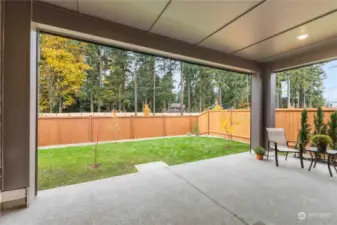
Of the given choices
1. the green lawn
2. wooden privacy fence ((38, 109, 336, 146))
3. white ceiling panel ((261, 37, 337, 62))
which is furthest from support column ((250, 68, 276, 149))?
the green lawn

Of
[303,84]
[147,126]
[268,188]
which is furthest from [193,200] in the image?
[303,84]

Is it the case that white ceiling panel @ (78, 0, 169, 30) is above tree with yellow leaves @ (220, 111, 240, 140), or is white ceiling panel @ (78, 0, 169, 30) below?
above

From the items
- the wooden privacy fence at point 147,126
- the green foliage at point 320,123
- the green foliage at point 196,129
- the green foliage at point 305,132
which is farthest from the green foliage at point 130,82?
the green foliage at point 320,123

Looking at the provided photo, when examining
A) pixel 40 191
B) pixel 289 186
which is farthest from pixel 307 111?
pixel 40 191

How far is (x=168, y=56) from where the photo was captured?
3322 mm

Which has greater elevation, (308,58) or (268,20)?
(268,20)

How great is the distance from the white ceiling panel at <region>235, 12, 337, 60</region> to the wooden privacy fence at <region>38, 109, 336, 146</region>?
2152 mm

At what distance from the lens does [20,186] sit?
6.60 feet

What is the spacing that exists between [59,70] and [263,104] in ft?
22.5

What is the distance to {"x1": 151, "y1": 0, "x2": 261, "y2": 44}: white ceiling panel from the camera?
80.0 inches

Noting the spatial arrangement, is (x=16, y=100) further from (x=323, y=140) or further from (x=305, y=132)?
(x=305, y=132)

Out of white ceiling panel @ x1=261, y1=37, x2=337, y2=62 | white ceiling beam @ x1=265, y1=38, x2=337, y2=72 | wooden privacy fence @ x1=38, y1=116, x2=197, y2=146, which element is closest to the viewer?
white ceiling panel @ x1=261, y1=37, x2=337, y2=62

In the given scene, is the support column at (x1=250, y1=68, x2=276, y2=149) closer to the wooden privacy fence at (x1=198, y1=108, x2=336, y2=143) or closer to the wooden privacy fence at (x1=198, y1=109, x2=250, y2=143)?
the wooden privacy fence at (x1=198, y1=108, x2=336, y2=143)

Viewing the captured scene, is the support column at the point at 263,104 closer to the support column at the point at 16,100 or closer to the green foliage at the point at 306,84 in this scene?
the support column at the point at 16,100
